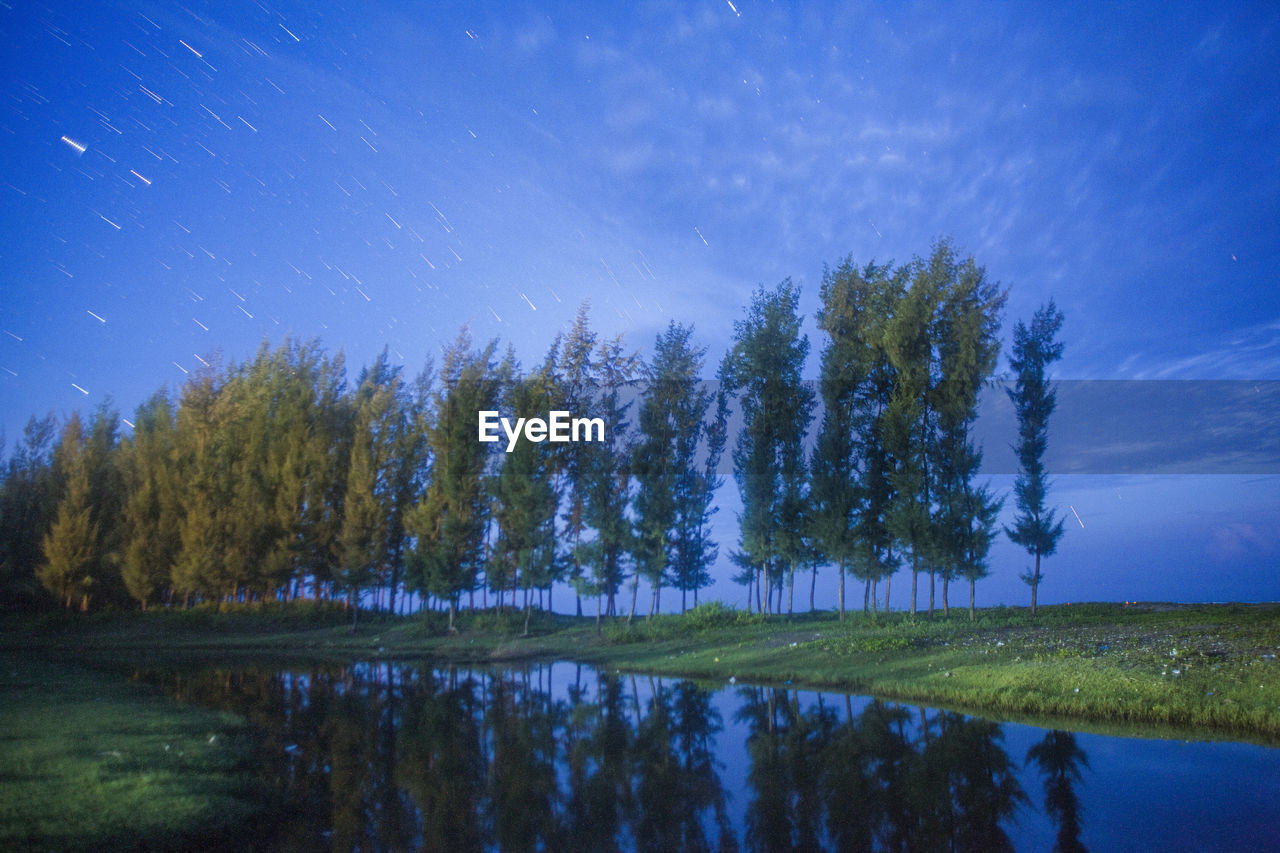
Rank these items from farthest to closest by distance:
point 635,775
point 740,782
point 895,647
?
1. point 895,647
2. point 635,775
3. point 740,782

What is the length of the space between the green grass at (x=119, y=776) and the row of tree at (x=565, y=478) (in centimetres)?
2136

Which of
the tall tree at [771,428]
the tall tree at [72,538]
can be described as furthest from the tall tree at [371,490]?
the tall tree at [771,428]

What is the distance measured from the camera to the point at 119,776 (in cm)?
886

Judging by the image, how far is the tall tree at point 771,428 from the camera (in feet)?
114

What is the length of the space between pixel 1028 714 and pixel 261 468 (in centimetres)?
4333

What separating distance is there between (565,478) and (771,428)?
12.9 meters

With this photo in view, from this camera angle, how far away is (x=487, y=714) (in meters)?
15.1

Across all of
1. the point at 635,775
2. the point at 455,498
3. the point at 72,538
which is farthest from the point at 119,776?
the point at 72,538

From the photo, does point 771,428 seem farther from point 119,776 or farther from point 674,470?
point 119,776

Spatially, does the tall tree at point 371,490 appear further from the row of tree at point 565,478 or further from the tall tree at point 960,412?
the tall tree at point 960,412

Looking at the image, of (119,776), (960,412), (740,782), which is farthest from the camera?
(960,412)

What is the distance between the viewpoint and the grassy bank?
13.1 metres
